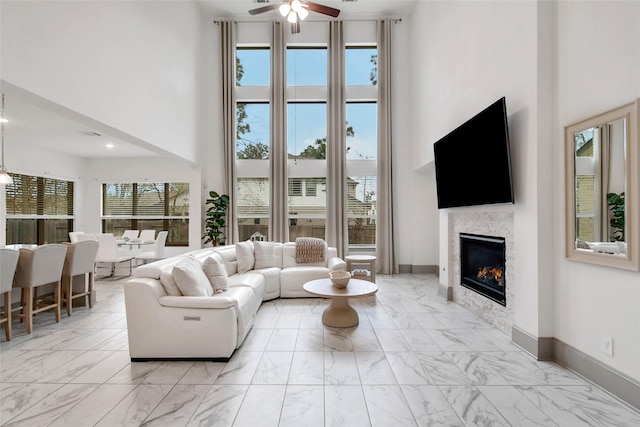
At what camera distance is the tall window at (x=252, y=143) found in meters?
7.58

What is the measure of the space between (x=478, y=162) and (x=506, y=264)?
3.99 feet

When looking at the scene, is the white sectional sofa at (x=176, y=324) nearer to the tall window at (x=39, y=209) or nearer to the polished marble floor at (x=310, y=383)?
the polished marble floor at (x=310, y=383)

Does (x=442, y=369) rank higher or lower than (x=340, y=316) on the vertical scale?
lower

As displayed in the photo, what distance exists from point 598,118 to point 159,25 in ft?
20.1

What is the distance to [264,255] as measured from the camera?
5445mm

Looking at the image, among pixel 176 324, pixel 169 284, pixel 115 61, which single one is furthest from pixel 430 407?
pixel 115 61

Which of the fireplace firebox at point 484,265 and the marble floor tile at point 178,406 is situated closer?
the marble floor tile at point 178,406

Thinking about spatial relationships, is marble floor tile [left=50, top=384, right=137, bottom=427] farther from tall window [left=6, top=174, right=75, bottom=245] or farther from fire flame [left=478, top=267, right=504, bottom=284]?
tall window [left=6, top=174, right=75, bottom=245]

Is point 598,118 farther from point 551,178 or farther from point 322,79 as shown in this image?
point 322,79

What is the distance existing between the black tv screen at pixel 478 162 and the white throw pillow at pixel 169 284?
3484mm

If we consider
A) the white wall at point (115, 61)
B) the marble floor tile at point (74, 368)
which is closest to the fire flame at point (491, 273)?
the marble floor tile at point (74, 368)

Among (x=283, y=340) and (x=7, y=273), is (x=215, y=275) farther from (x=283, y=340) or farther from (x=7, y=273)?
(x=7, y=273)

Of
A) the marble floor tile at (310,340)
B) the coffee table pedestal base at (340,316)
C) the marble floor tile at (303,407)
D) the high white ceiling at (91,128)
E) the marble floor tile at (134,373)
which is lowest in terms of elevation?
the marble floor tile at (134,373)

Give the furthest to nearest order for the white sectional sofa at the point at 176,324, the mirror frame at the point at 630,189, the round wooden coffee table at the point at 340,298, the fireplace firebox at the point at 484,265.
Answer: the fireplace firebox at the point at 484,265, the round wooden coffee table at the point at 340,298, the white sectional sofa at the point at 176,324, the mirror frame at the point at 630,189
